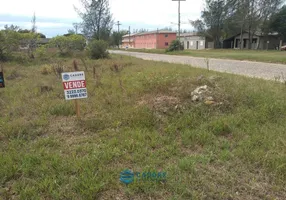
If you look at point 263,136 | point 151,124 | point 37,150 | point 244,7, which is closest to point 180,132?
point 151,124

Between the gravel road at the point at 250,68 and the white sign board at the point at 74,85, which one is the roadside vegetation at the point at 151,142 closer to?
the white sign board at the point at 74,85

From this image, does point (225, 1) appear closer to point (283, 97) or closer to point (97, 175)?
point (283, 97)

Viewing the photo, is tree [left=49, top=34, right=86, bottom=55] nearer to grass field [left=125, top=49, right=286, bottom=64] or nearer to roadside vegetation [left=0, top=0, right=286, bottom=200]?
grass field [left=125, top=49, right=286, bottom=64]

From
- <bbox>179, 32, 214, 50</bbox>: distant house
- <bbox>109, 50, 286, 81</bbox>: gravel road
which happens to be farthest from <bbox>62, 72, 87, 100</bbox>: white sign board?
<bbox>179, 32, 214, 50</bbox>: distant house

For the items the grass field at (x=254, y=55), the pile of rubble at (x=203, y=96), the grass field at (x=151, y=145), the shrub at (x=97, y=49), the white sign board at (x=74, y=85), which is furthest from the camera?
the shrub at (x=97, y=49)

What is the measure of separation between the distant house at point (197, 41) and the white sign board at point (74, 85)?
44538 mm

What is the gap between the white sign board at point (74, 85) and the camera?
12.9 ft

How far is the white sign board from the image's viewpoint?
3.93 m

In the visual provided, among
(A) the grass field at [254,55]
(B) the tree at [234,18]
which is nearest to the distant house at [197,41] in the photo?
(B) the tree at [234,18]

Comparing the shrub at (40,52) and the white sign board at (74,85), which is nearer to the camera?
the white sign board at (74,85)

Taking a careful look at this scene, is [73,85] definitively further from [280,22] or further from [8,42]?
[280,22]

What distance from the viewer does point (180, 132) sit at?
12.1 feet

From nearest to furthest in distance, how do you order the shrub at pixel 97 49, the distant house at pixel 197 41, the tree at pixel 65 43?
the shrub at pixel 97 49, the tree at pixel 65 43, the distant house at pixel 197 41

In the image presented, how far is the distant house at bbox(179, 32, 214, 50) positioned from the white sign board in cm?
4454
